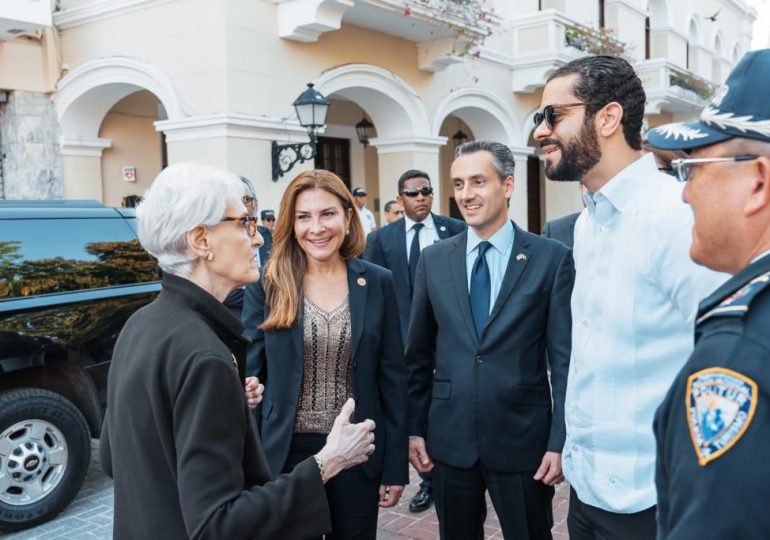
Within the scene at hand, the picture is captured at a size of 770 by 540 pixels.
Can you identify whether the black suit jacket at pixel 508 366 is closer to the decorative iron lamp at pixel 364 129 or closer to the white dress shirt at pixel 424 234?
the white dress shirt at pixel 424 234

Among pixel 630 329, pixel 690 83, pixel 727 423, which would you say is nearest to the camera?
pixel 727 423

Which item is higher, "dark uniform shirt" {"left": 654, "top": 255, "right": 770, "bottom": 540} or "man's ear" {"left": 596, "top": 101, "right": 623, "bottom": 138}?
"man's ear" {"left": 596, "top": 101, "right": 623, "bottom": 138}

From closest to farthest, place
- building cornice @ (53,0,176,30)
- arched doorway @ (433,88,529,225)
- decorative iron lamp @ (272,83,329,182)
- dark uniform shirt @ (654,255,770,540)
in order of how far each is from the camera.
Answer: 1. dark uniform shirt @ (654,255,770,540)
2. decorative iron lamp @ (272,83,329,182)
3. building cornice @ (53,0,176,30)
4. arched doorway @ (433,88,529,225)

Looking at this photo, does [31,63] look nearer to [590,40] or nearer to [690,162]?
[590,40]

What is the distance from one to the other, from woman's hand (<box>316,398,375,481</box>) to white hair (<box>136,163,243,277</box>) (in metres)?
0.63

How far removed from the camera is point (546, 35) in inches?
536

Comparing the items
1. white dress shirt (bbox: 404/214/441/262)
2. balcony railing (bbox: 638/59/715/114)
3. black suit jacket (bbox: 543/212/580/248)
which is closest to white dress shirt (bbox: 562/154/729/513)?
black suit jacket (bbox: 543/212/580/248)

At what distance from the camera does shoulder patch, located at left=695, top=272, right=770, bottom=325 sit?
1.13 metres

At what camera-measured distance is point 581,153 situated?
2.39 meters

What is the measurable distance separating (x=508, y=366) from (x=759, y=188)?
1.64m

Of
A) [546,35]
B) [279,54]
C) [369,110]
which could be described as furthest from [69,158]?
[546,35]

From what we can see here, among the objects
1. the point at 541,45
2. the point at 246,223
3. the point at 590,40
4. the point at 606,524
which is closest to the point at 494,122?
the point at 541,45

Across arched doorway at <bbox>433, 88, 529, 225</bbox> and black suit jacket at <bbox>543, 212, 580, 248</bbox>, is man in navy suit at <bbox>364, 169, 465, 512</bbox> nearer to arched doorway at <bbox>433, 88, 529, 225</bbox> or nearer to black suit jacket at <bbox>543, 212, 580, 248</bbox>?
black suit jacket at <bbox>543, 212, 580, 248</bbox>

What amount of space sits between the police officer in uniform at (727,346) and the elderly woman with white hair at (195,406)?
37.0 inches
